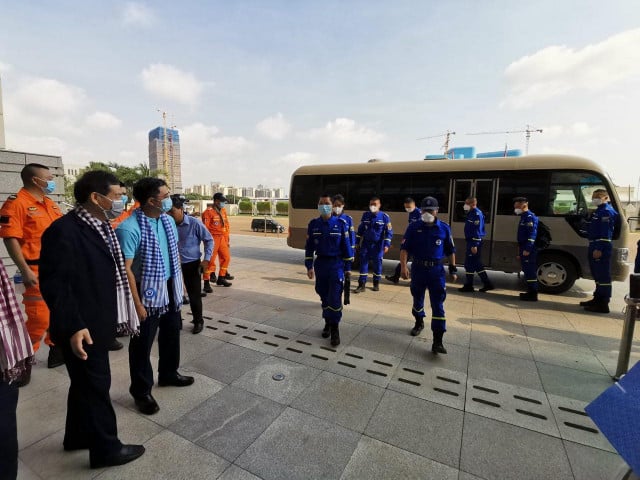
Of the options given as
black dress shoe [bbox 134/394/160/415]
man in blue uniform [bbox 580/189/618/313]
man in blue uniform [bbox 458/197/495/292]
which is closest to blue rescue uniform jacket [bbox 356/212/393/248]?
man in blue uniform [bbox 458/197/495/292]

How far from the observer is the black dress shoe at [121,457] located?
6.69 feet

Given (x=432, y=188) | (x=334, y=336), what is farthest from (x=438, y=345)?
(x=432, y=188)

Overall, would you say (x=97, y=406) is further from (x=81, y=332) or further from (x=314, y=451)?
(x=314, y=451)

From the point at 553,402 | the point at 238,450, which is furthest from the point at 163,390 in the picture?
the point at 553,402

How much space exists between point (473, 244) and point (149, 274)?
6.29 meters

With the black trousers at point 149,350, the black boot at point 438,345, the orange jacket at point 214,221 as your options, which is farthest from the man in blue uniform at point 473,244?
the black trousers at point 149,350

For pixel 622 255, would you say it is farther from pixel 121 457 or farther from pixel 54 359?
pixel 54 359

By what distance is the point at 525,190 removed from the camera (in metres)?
6.80

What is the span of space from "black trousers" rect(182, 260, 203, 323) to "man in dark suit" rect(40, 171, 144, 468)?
199 cm

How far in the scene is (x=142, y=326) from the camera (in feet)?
8.16

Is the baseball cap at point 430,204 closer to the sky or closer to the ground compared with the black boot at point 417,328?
closer to the sky

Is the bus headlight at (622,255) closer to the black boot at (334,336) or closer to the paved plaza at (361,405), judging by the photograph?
the paved plaza at (361,405)

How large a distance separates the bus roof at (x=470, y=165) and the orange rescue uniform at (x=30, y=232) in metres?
6.93

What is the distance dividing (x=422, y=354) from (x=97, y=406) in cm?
328
